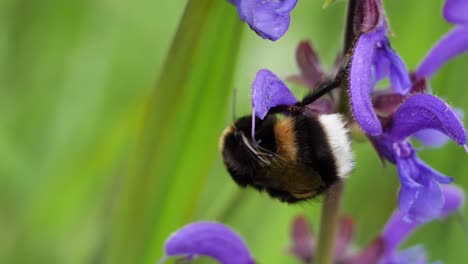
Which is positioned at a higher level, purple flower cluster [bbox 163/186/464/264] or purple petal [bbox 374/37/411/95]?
purple petal [bbox 374/37/411/95]

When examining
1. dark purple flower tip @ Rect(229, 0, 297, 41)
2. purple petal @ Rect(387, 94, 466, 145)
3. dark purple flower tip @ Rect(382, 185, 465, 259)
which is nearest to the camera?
dark purple flower tip @ Rect(229, 0, 297, 41)

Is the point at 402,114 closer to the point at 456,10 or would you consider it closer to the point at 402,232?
the point at 456,10

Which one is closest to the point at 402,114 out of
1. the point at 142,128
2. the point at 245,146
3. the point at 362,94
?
the point at 362,94

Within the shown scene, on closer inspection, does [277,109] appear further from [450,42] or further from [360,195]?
[360,195]

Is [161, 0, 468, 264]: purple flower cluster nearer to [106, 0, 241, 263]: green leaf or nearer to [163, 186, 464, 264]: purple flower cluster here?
[163, 186, 464, 264]: purple flower cluster

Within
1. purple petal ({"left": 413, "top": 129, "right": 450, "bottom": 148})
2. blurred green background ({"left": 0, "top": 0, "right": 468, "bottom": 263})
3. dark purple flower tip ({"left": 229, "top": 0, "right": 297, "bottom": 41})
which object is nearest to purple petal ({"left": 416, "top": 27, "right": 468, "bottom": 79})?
purple petal ({"left": 413, "top": 129, "right": 450, "bottom": 148})
